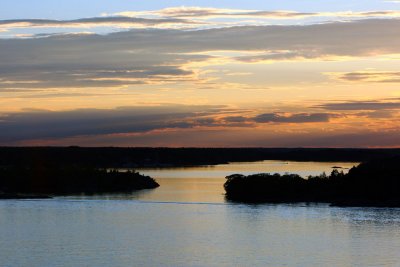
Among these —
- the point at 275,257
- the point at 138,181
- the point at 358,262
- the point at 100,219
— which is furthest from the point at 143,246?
the point at 138,181

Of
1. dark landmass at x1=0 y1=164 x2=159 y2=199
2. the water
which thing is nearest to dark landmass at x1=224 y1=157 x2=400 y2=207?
the water

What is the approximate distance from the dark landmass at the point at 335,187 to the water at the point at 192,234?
18.5 feet

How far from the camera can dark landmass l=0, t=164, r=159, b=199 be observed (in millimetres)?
108756

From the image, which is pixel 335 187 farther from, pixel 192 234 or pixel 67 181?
pixel 67 181

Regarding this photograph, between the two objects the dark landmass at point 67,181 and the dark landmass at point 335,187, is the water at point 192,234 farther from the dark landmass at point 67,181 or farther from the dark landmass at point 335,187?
the dark landmass at point 67,181

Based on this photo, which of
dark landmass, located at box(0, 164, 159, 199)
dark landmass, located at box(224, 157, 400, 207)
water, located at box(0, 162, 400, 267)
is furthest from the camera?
dark landmass, located at box(0, 164, 159, 199)

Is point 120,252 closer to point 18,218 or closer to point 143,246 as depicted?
point 143,246

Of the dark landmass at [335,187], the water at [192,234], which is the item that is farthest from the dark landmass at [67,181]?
the water at [192,234]

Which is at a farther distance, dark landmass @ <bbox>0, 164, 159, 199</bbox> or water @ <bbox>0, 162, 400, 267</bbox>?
dark landmass @ <bbox>0, 164, 159, 199</bbox>

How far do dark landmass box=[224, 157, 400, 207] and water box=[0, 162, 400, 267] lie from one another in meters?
5.65

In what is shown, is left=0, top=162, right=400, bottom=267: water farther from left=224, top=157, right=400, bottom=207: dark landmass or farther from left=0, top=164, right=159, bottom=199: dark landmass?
left=0, top=164, right=159, bottom=199: dark landmass

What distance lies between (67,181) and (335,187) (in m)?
37.1

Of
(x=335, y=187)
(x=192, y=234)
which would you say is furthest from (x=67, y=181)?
(x=192, y=234)

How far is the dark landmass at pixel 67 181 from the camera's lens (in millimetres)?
108756
